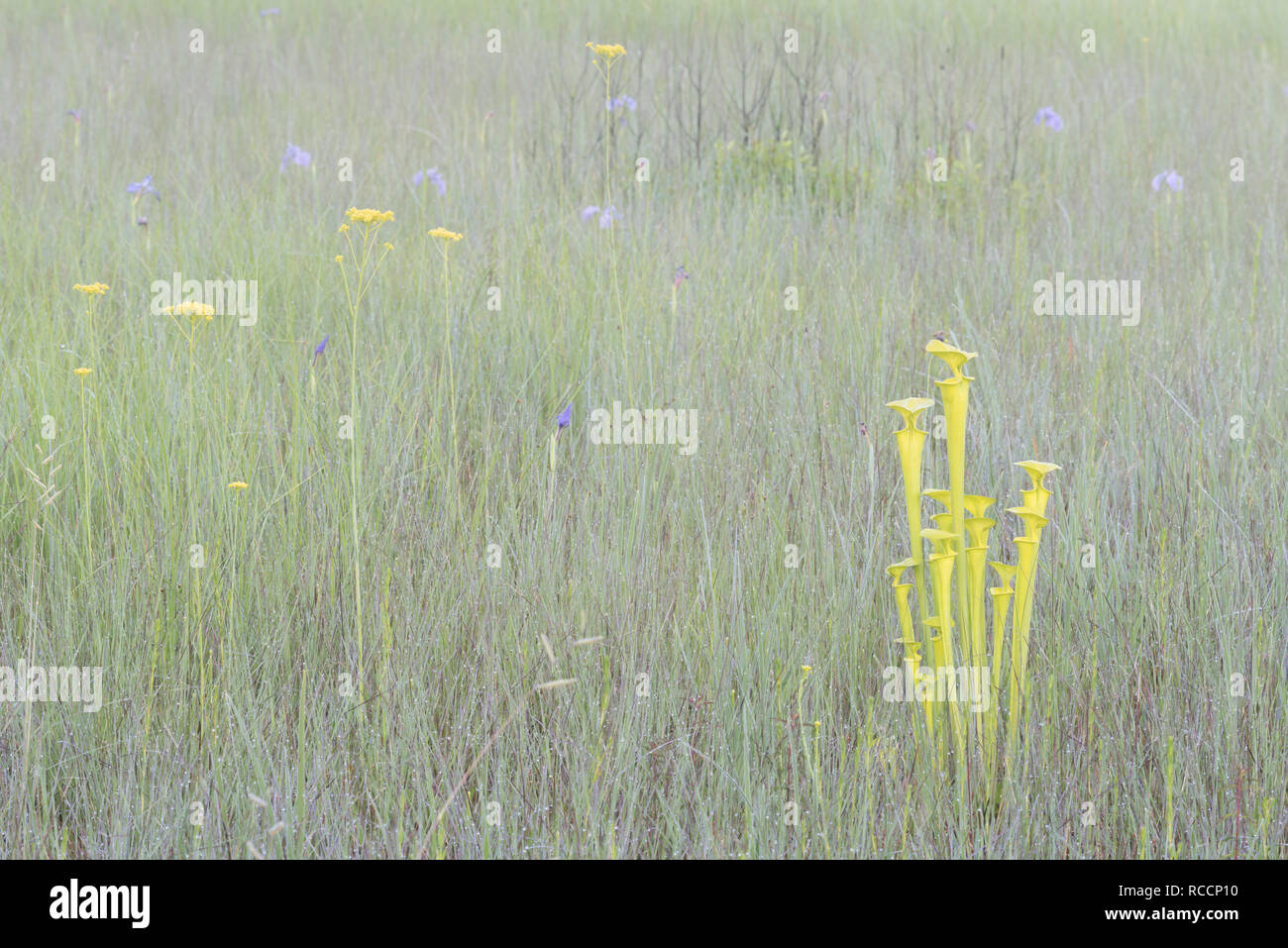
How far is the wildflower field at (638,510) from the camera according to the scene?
5.36 feet

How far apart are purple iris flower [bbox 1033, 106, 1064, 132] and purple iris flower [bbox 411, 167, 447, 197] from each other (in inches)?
118

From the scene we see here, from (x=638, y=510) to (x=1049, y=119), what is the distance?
4127 millimetres

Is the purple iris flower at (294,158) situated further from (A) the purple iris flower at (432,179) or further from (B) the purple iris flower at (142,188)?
(B) the purple iris flower at (142,188)

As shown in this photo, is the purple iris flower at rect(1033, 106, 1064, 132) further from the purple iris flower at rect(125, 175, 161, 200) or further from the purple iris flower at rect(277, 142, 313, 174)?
the purple iris flower at rect(125, 175, 161, 200)

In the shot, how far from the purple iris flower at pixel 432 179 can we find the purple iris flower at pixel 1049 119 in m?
2.99

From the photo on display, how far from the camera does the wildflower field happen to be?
1634 mm

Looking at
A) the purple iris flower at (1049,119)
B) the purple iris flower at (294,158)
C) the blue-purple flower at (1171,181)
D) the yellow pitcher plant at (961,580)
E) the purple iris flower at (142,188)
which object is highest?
the purple iris flower at (1049,119)

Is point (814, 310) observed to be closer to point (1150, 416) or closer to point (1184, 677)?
point (1150, 416)

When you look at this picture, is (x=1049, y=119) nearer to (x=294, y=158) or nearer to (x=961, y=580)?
(x=294, y=158)

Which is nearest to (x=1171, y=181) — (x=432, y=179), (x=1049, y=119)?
(x=1049, y=119)

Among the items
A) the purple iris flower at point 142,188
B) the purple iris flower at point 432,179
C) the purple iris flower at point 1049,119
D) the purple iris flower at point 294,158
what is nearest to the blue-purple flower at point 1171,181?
the purple iris flower at point 1049,119
